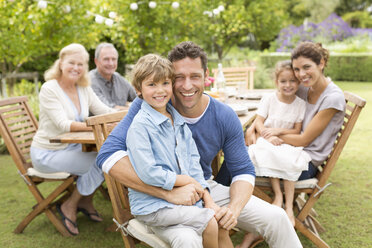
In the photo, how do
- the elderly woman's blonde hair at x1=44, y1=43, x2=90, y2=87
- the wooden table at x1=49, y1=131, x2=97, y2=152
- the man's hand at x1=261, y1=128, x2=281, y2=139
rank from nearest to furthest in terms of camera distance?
the wooden table at x1=49, y1=131, x2=97, y2=152
the man's hand at x1=261, y1=128, x2=281, y2=139
the elderly woman's blonde hair at x1=44, y1=43, x2=90, y2=87

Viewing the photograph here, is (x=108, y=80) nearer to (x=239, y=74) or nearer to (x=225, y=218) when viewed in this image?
(x=239, y=74)

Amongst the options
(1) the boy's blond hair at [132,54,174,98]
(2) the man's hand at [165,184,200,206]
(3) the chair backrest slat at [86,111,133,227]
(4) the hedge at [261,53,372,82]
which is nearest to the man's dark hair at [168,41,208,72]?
(1) the boy's blond hair at [132,54,174,98]

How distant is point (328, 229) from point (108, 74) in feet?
9.34

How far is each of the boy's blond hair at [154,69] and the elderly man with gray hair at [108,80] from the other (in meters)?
2.24

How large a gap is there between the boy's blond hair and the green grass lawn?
5.62 ft

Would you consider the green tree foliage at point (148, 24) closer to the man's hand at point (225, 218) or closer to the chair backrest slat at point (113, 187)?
the chair backrest slat at point (113, 187)

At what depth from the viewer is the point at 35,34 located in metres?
6.39

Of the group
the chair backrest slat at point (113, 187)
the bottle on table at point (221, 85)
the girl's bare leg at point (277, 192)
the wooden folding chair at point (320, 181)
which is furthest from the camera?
the bottle on table at point (221, 85)

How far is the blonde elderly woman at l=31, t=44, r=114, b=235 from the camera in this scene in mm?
3170

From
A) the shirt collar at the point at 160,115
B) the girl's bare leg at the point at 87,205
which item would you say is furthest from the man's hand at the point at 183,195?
the girl's bare leg at the point at 87,205

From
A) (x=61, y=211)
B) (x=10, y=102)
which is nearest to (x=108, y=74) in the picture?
(x=10, y=102)

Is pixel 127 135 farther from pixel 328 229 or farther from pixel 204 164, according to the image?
pixel 328 229

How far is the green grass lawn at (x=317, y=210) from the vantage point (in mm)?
3158

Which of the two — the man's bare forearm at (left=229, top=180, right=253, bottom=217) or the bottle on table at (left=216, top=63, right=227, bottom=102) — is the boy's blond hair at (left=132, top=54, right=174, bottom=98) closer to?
the man's bare forearm at (left=229, top=180, right=253, bottom=217)
